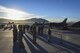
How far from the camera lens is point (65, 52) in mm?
17375

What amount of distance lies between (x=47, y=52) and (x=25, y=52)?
1992mm

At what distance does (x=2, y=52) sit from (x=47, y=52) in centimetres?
413

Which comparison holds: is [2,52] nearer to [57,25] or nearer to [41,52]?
[41,52]

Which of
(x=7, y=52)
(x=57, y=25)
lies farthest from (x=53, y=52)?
(x=57, y=25)

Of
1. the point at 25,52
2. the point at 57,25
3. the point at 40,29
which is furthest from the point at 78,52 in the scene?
the point at 57,25

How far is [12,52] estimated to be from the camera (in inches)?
690

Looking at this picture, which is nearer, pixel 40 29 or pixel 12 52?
pixel 12 52

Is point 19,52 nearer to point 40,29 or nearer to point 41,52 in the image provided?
point 41,52

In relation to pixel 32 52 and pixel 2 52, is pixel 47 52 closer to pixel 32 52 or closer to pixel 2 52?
pixel 32 52

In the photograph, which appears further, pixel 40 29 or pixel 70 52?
pixel 40 29

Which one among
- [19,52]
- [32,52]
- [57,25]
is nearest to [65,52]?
[32,52]

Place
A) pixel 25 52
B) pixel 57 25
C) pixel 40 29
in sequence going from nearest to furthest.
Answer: pixel 25 52, pixel 40 29, pixel 57 25

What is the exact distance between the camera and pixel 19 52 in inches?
682

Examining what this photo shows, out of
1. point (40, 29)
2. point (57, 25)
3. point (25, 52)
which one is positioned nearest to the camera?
point (25, 52)
